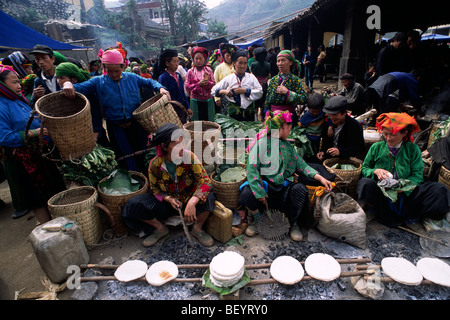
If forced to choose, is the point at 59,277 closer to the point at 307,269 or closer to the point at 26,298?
the point at 26,298

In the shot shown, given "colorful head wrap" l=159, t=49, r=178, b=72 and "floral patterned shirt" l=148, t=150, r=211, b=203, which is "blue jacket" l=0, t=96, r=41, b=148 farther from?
"colorful head wrap" l=159, t=49, r=178, b=72

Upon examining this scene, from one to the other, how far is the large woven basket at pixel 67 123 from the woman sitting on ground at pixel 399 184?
3354 millimetres

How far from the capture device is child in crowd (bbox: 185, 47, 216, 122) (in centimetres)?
A: 468

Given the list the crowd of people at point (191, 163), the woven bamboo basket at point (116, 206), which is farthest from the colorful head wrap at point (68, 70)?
the woven bamboo basket at point (116, 206)

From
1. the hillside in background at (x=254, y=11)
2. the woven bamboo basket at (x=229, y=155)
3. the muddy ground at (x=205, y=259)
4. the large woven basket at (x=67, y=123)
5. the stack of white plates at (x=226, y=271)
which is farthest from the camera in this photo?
the hillside in background at (x=254, y=11)

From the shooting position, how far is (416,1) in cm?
671

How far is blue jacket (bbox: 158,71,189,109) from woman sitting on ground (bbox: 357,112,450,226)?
3144mm

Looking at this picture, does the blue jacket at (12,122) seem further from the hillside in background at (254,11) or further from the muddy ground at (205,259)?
the hillside in background at (254,11)

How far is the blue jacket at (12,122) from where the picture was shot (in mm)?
2707

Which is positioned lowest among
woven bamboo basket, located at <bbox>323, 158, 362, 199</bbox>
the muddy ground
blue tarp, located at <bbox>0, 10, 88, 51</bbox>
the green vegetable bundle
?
the muddy ground

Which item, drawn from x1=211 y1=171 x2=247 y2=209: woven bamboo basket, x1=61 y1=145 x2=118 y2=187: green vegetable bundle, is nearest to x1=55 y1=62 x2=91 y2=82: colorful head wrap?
x1=61 y1=145 x2=118 y2=187: green vegetable bundle

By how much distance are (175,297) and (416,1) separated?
9.15 meters

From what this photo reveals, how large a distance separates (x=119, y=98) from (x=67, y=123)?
92cm

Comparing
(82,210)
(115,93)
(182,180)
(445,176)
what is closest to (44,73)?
(115,93)
